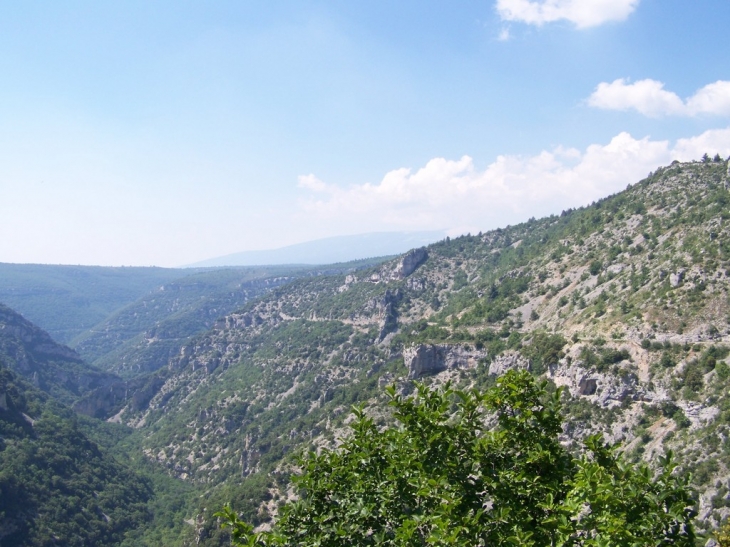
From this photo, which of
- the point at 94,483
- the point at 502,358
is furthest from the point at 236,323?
the point at 502,358

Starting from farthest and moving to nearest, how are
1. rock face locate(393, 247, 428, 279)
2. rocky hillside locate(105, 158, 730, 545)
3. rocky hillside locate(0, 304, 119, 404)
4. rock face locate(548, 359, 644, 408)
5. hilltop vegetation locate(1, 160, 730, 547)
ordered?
rocky hillside locate(0, 304, 119, 404) < rock face locate(393, 247, 428, 279) < rock face locate(548, 359, 644, 408) < rocky hillside locate(105, 158, 730, 545) < hilltop vegetation locate(1, 160, 730, 547)

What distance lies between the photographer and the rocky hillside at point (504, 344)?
128ft

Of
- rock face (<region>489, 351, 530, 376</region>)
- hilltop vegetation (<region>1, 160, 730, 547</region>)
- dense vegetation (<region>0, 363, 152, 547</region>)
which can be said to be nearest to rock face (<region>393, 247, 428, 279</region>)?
hilltop vegetation (<region>1, 160, 730, 547</region>)

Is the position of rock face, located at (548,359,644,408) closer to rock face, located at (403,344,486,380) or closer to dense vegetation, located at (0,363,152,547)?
rock face, located at (403,344,486,380)

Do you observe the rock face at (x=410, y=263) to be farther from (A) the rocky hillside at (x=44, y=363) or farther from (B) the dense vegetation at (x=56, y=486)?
(A) the rocky hillside at (x=44, y=363)

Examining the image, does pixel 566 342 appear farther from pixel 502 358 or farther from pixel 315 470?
pixel 315 470

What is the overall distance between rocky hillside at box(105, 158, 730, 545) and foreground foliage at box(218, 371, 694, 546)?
2635 cm

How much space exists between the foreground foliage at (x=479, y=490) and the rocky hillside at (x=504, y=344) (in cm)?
2635

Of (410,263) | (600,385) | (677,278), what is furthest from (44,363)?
(677,278)

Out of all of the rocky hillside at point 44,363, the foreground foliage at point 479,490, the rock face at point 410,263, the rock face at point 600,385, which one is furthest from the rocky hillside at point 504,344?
the foreground foliage at point 479,490

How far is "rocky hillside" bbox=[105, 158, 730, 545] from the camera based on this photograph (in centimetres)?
3906

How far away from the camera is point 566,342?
51.5 metres

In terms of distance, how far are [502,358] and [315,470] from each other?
172 ft

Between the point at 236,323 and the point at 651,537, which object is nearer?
the point at 651,537
